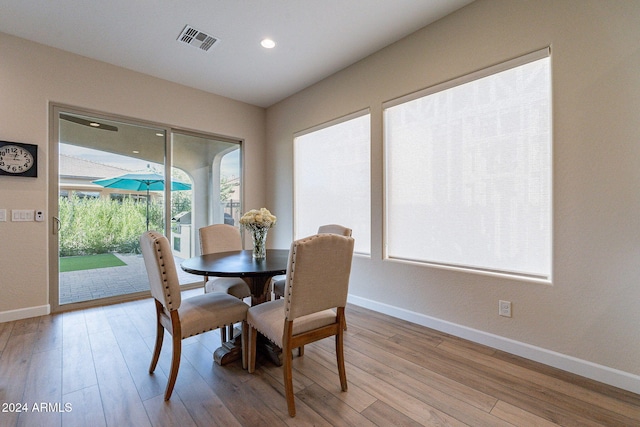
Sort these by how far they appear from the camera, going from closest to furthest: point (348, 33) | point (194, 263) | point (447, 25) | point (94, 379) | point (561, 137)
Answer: point (94, 379), point (561, 137), point (194, 263), point (447, 25), point (348, 33)

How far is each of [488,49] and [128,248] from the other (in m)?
4.50

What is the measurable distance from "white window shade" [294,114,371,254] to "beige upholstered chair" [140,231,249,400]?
1.86m

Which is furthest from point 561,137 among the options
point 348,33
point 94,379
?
point 94,379

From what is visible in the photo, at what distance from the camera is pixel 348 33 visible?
276 cm

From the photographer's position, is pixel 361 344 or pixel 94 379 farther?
pixel 361 344

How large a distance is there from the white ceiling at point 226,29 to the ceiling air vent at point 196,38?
66 millimetres

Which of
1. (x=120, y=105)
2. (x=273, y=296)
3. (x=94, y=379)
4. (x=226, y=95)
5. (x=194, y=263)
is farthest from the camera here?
(x=226, y=95)

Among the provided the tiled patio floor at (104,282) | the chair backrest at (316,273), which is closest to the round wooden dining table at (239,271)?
the chair backrest at (316,273)

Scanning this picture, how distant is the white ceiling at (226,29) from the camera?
239 centimetres

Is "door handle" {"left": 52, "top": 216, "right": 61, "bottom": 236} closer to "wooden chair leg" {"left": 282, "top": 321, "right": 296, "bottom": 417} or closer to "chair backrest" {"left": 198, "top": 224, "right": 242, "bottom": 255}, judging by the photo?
"chair backrest" {"left": 198, "top": 224, "right": 242, "bottom": 255}

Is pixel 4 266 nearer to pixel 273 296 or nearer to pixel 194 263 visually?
pixel 194 263

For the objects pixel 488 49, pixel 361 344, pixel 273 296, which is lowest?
pixel 361 344

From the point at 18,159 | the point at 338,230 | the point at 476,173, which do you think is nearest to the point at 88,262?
the point at 18,159

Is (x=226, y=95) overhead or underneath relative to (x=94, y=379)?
overhead
